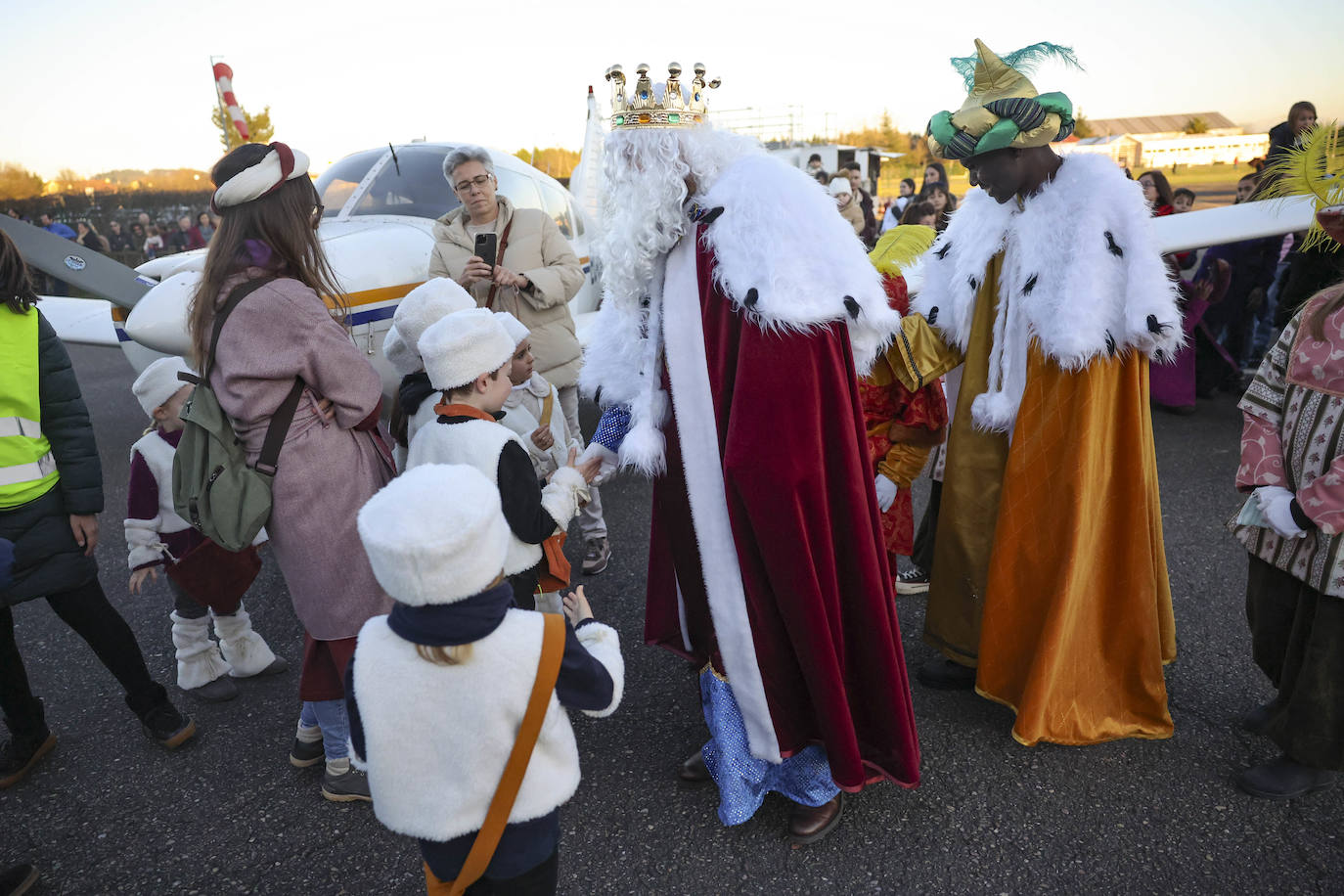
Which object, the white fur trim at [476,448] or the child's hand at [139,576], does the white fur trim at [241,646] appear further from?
the white fur trim at [476,448]

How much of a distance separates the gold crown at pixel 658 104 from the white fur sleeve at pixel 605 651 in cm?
141

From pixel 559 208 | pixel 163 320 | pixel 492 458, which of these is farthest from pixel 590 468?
pixel 559 208

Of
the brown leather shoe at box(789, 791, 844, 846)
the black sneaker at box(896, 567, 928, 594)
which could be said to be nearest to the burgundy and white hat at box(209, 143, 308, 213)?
the brown leather shoe at box(789, 791, 844, 846)

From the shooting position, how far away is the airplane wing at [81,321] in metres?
→ 6.99

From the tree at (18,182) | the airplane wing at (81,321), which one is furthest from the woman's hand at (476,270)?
the tree at (18,182)

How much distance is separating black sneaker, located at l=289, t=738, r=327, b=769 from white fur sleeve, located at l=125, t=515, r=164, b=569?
95 cm

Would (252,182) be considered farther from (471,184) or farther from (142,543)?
(471,184)

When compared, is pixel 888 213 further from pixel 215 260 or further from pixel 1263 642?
pixel 215 260

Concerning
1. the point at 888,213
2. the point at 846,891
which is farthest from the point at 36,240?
the point at 888,213

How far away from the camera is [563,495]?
231 centimetres

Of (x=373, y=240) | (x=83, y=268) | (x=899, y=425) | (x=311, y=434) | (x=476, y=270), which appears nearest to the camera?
(x=311, y=434)

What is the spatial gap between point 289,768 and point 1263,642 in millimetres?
3366

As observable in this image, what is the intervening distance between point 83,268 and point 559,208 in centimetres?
333

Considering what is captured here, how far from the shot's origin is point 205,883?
2.41 metres
